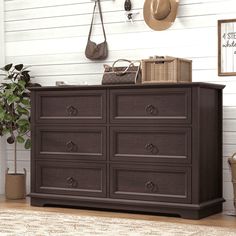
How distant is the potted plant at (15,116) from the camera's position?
5.61m

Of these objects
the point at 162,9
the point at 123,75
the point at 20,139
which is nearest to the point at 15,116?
the point at 20,139

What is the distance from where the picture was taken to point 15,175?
570 centimetres

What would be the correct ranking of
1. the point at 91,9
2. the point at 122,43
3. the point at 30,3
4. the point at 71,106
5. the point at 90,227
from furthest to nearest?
the point at 30,3
the point at 91,9
the point at 122,43
the point at 71,106
the point at 90,227

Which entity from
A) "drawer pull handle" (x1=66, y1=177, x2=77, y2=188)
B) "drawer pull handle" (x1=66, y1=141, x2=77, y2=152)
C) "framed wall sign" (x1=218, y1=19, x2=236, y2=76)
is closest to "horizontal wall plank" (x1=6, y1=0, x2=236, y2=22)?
"framed wall sign" (x1=218, y1=19, x2=236, y2=76)

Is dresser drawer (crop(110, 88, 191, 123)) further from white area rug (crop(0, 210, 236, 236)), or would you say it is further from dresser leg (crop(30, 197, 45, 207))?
dresser leg (crop(30, 197, 45, 207))

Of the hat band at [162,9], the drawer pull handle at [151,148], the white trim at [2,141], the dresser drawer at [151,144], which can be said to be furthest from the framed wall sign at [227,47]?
the white trim at [2,141]

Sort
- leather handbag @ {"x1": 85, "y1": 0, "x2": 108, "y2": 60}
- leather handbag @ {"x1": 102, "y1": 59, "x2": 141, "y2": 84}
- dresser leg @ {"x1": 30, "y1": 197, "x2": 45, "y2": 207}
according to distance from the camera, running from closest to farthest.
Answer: leather handbag @ {"x1": 102, "y1": 59, "x2": 141, "y2": 84} < dresser leg @ {"x1": 30, "y1": 197, "x2": 45, "y2": 207} < leather handbag @ {"x1": 85, "y1": 0, "x2": 108, "y2": 60}

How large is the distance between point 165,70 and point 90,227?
1297 millimetres

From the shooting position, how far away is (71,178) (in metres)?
5.03

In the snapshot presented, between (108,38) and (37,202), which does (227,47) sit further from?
(37,202)

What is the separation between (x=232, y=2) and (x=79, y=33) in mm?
1385

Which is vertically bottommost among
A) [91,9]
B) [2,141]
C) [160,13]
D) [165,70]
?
[2,141]

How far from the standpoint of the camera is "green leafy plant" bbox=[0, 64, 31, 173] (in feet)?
18.4

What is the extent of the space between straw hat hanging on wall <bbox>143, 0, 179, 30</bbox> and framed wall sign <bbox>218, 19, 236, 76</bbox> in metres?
0.38
